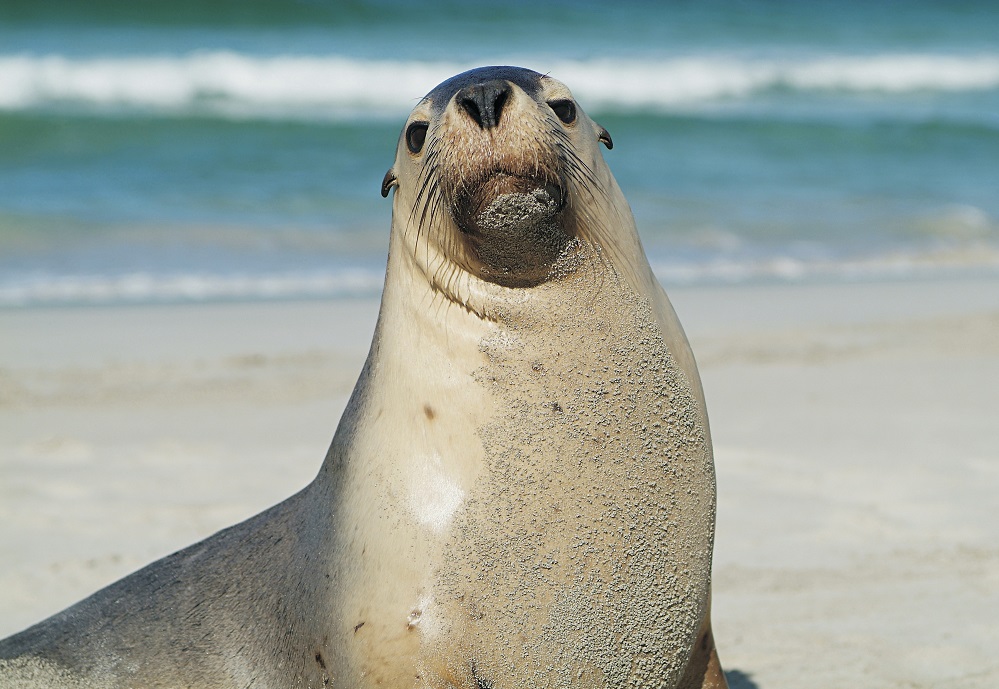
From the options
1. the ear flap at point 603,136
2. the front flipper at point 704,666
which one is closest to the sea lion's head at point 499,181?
the ear flap at point 603,136

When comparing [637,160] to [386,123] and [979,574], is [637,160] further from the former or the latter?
[979,574]

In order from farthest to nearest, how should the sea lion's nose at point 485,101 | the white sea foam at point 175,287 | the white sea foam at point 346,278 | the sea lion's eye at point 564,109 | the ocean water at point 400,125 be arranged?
the ocean water at point 400,125 → the white sea foam at point 346,278 → the white sea foam at point 175,287 → the sea lion's eye at point 564,109 → the sea lion's nose at point 485,101

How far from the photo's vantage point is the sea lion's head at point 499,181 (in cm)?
231

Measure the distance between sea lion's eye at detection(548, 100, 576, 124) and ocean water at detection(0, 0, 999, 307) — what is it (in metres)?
6.81

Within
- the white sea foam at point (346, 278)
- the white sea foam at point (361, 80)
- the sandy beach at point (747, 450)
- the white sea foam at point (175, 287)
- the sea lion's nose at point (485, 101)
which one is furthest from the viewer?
the white sea foam at point (361, 80)

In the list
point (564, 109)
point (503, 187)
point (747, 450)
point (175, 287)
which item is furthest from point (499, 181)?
point (175, 287)

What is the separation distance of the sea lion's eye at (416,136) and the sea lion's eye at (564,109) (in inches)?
10.5

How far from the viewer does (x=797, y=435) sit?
5969 millimetres

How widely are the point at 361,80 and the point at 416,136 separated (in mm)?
19762

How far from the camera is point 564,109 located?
258cm

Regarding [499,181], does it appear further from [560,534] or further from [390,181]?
[560,534]

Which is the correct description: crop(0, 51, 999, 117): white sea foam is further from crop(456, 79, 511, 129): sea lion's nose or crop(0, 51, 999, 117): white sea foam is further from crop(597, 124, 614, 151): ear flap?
crop(456, 79, 511, 129): sea lion's nose

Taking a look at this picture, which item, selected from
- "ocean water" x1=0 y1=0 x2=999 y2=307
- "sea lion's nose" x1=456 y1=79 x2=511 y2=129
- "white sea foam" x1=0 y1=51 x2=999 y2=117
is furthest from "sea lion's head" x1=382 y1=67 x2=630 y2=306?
"white sea foam" x1=0 y1=51 x2=999 y2=117

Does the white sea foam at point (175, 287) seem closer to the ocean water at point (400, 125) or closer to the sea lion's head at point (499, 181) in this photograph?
the ocean water at point (400, 125)
